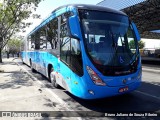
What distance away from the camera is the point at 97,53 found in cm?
562

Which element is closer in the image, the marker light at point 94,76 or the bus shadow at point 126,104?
the marker light at point 94,76

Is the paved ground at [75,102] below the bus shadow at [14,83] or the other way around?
below

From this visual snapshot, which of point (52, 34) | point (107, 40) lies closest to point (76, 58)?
point (107, 40)

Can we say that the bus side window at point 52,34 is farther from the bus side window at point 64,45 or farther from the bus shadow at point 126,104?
the bus shadow at point 126,104

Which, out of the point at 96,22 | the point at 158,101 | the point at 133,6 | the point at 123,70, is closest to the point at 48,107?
the point at 123,70

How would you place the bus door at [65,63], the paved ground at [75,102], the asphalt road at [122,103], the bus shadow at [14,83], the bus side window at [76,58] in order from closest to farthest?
the bus side window at [76,58] → the asphalt road at [122,103] → the paved ground at [75,102] → the bus door at [65,63] → the bus shadow at [14,83]

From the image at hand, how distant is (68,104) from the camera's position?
632 centimetres

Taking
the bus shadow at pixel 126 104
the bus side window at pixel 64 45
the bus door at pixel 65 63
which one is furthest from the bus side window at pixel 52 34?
the bus shadow at pixel 126 104

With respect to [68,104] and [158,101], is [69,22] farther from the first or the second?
[158,101]

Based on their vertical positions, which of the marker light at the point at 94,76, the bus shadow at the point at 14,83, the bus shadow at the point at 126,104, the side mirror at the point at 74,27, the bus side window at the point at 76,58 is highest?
the side mirror at the point at 74,27

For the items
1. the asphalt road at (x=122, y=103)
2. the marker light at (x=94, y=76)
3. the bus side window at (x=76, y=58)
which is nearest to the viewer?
the marker light at (x=94, y=76)

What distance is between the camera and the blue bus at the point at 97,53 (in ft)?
17.8

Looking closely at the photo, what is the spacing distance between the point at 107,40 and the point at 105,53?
490 millimetres

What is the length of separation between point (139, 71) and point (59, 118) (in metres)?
3.10
